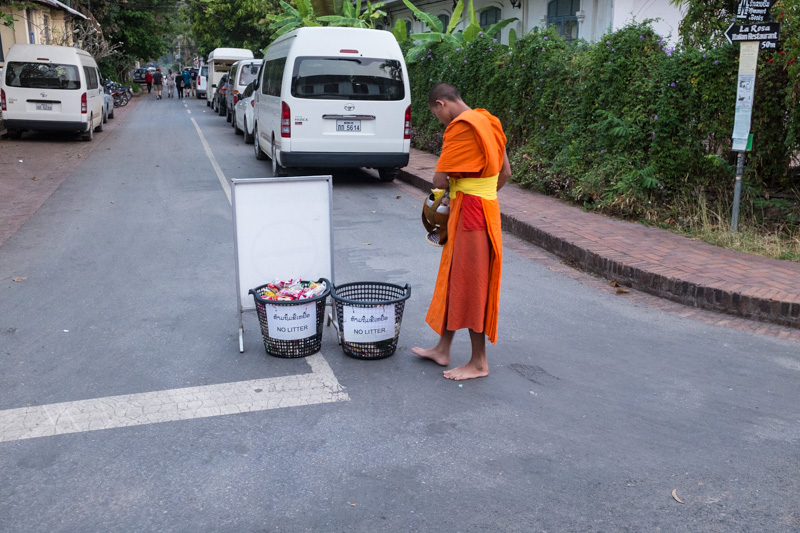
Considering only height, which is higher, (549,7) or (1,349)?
(549,7)

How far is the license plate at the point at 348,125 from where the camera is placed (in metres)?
11.5

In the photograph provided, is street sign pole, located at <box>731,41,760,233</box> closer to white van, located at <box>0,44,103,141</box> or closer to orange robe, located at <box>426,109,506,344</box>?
orange robe, located at <box>426,109,506,344</box>

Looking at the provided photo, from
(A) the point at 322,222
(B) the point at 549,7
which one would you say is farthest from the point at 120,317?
(B) the point at 549,7

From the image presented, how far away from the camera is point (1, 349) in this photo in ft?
16.6

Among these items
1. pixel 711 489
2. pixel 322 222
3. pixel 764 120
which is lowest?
pixel 711 489

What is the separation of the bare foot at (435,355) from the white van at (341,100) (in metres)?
7.06

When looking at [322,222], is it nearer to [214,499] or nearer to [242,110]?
[214,499]

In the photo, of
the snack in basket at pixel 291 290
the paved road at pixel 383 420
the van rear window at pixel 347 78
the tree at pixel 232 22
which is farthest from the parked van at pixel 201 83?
the snack in basket at pixel 291 290

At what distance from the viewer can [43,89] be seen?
56.9 ft

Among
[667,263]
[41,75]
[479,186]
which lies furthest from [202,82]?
[479,186]

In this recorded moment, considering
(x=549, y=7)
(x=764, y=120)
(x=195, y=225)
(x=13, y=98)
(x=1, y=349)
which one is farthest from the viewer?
(x=549, y=7)

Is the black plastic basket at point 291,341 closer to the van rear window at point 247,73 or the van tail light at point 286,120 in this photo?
the van tail light at point 286,120

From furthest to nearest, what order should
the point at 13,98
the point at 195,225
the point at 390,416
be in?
the point at 13,98 < the point at 195,225 < the point at 390,416

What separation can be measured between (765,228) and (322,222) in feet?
18.4
